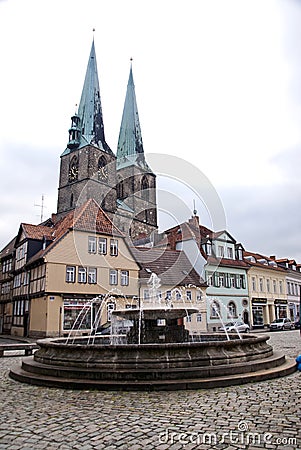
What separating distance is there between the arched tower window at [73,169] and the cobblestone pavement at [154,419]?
2225 inches

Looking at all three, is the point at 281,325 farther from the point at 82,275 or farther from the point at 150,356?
the point at 150,356

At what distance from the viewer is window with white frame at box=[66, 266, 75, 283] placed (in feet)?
96.9

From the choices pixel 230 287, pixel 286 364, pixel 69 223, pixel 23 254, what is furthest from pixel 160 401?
pixel 230 287

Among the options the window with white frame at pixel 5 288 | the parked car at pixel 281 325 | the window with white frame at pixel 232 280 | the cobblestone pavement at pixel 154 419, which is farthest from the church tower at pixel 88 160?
the cobblestone pavement at pixel 154 419

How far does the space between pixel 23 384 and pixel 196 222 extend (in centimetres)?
3574

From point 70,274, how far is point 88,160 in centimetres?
3400

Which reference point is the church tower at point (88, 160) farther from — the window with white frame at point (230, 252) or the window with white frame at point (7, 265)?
the window with white frame at point (230, 252)

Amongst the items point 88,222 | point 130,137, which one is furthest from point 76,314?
point 130,137

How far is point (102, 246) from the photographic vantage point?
3206cm

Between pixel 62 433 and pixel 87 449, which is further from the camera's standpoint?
pixel 62 433

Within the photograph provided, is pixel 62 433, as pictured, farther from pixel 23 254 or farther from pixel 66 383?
pixel 23 254

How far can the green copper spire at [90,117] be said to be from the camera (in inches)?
2527

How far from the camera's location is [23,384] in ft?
29.2

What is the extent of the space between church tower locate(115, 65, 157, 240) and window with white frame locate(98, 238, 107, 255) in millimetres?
38834
